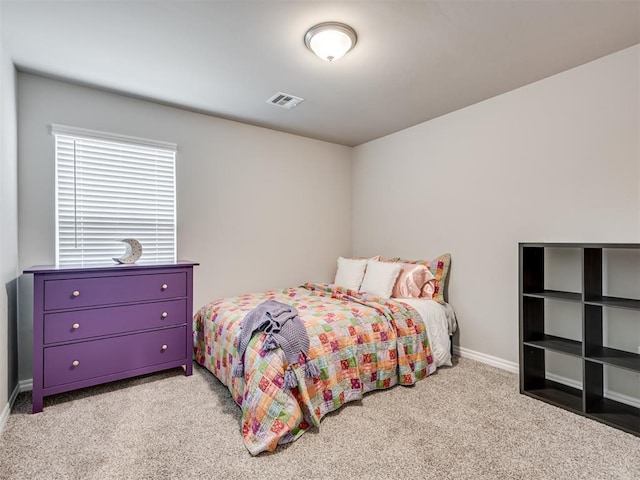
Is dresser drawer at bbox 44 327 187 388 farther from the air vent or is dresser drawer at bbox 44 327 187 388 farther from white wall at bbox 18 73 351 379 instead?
the air vent

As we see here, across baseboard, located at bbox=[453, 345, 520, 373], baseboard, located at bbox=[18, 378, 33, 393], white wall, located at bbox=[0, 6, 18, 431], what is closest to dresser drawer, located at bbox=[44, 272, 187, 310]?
white wall, located at bbox=[0, 6, 18, 431]

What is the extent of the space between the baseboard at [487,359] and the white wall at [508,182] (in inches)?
1.4

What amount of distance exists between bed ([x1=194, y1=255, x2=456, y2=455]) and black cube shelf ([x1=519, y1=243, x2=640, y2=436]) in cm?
69

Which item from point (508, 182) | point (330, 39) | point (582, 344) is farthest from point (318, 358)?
point (508, 182)

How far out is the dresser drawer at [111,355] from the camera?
2.27 metres

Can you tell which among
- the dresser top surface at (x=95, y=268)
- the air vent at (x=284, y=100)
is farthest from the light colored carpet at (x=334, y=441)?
the air vent at (x=284, y=100)

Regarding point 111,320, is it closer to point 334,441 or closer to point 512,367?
point 334,441

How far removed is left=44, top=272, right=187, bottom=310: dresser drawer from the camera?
7.46ft

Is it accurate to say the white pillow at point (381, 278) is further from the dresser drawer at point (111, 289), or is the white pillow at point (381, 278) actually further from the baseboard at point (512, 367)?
the dresser drawer at point (111, 289)

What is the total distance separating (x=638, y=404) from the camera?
2188mm

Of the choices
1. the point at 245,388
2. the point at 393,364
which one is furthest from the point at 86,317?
the point at 393,364

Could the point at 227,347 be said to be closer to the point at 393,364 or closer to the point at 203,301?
the point at 203,301

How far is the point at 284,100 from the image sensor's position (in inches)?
118

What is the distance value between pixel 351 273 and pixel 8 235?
287 centimetres
